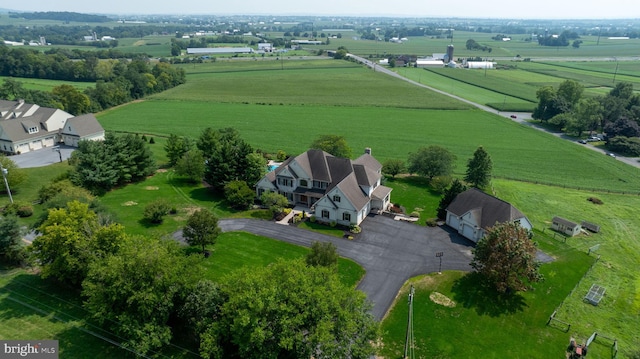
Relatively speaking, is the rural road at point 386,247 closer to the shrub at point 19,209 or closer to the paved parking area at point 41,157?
the shrub at point 19,209

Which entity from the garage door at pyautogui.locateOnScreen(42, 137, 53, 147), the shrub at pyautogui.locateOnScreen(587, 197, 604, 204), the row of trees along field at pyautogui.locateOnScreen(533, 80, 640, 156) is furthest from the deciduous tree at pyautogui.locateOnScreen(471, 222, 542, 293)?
the garage door at pyautogui.locateOnScreen(42, 137, 53, 147)

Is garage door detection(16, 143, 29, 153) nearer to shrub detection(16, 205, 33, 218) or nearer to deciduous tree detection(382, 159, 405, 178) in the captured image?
shrub detection(16, 205, 33, 218)

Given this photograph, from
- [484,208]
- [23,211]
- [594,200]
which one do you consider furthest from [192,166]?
[594,200]

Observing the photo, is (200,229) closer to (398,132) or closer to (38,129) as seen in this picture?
(38,129)

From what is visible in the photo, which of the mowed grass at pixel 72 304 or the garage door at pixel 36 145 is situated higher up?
the garage door at pixel 36 145

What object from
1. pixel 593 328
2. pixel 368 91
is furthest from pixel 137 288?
pixel 368 91

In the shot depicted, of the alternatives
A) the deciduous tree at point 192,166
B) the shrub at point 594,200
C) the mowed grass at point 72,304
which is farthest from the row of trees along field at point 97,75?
the shrub at point 594,200
